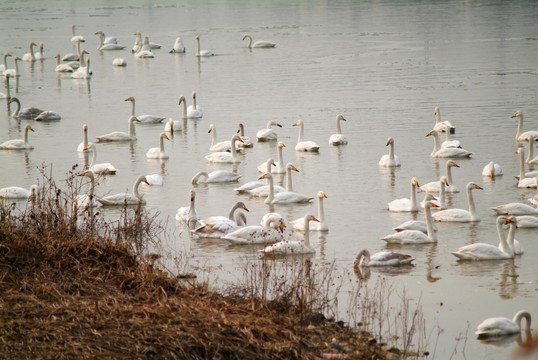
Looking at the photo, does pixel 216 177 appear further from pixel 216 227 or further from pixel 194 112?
pixel 194 112

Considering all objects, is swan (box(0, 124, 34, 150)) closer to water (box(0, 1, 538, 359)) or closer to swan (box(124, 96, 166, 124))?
water (box(0, 1, 538, 359))

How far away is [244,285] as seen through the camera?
31.9ft

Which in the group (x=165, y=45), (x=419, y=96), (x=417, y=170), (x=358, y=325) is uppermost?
(x=165, y=45)

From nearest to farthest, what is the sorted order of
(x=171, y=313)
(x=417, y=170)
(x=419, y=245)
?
(x=171, y=313) < (x=419, y=245) < (x=417, y=170)

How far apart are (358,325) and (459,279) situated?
2616 millimetres

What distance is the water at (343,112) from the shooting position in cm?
1245

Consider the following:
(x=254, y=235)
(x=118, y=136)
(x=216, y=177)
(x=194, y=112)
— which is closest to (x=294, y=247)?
(x=254, y=235)

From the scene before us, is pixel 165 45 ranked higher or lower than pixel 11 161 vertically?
higher

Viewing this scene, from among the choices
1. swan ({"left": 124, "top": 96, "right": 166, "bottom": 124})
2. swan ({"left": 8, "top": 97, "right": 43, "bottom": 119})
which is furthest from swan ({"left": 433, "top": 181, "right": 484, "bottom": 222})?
swan ({"left": 8, "top": 97, "right": 43, "bottom": 119})

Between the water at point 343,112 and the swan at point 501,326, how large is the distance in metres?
0.15

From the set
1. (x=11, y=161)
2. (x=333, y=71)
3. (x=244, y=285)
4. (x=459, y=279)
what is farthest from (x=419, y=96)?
(x=244, y=285)

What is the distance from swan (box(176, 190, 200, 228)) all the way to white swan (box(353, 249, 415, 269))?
11.2 ft

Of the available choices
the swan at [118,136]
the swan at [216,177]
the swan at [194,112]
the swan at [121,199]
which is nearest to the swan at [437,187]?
the swan at [216,177]

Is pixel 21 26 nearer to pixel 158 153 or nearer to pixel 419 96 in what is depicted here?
pixel 419 96
